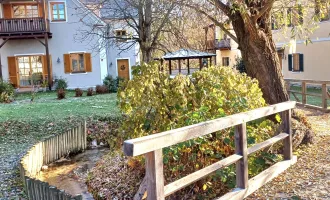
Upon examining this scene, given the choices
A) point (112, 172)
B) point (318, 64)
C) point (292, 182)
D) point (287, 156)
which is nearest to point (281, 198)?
point (292, 182)

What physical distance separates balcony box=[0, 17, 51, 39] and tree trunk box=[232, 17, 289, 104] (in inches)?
670

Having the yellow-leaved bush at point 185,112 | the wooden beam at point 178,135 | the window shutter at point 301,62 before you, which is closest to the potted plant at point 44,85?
the window shutter at point 301,62

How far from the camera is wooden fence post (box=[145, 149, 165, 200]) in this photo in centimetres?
265

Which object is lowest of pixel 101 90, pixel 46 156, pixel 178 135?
pixel 46 156

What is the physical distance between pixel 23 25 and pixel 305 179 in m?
19.9

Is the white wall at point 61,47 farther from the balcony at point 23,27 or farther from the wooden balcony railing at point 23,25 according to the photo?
the wooden balcony railing at point 23,25

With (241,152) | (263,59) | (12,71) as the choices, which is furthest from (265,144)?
(12,71)

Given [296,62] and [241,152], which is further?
[296,62]

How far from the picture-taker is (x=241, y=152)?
146 inches

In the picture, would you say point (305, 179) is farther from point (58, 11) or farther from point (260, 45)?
point (58, 11)

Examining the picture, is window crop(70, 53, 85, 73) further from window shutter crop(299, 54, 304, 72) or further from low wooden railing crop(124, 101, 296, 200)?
low wooden railing crop(124, 101, 296, 200)

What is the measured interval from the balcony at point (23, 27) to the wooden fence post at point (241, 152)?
63.3ft

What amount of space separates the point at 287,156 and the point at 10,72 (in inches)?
790

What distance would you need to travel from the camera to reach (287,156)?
4957 mm
